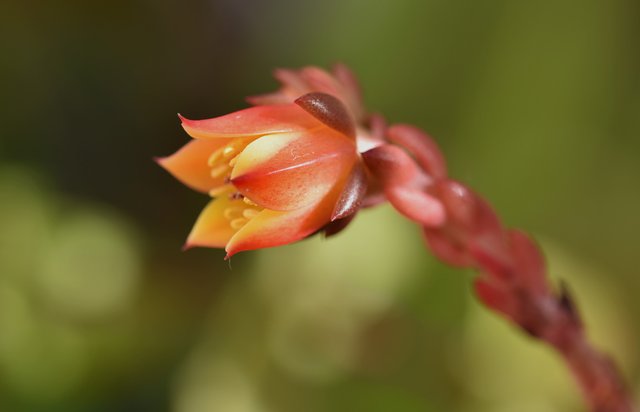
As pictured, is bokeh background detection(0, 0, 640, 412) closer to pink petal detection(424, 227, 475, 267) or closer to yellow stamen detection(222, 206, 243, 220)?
pink petal detection(424, 227, 475, 267)

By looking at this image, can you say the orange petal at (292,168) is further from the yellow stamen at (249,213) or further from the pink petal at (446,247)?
the pink petal at (446,247)

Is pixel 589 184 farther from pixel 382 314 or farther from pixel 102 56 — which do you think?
pixel 102 56

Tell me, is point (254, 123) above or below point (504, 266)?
above

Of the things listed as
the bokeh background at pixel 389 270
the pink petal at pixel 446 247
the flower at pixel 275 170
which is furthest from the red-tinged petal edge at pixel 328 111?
the bokeh background at pixel 389 270

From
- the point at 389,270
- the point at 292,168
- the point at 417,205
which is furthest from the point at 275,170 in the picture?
the point at 389,270

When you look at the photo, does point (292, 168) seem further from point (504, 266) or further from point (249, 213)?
point (504, 266)

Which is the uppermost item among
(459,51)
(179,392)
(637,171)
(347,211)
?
(347,211)

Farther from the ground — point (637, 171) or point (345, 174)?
point (345, 174)

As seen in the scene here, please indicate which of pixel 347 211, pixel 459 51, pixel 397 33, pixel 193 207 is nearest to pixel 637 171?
pixel 459 51
